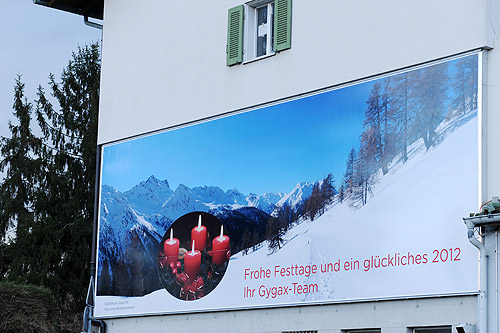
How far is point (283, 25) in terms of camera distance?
658 inches

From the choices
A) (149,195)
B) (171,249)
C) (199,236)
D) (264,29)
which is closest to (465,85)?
Answer: (264,29)

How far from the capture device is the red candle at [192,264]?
17.3 metres

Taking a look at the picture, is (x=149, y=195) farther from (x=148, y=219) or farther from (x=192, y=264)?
(x=192, y=264)

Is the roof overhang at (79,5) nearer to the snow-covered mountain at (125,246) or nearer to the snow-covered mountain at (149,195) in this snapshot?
the snow-covered mountain at (125,246)

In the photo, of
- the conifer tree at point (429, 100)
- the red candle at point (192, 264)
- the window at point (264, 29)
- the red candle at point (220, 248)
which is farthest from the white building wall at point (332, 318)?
the window at point (264, 29)

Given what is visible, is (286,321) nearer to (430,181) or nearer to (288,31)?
(430,181)

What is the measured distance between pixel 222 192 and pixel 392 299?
4483 millimetres

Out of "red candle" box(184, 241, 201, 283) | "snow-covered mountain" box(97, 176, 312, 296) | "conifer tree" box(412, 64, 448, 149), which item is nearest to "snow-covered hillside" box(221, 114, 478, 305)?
"conifer tree" box(412, 64, 448, 149)

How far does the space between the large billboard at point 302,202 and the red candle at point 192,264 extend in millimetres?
25

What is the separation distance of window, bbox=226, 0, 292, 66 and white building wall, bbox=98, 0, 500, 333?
0.23m

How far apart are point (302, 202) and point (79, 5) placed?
30.3ft

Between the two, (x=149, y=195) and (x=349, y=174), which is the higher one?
(x=149, y=195)

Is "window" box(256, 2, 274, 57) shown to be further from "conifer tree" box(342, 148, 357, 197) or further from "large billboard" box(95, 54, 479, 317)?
"conifer tree" box(342, 148, 357, 197)

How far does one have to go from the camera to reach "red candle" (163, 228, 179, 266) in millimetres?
17812
